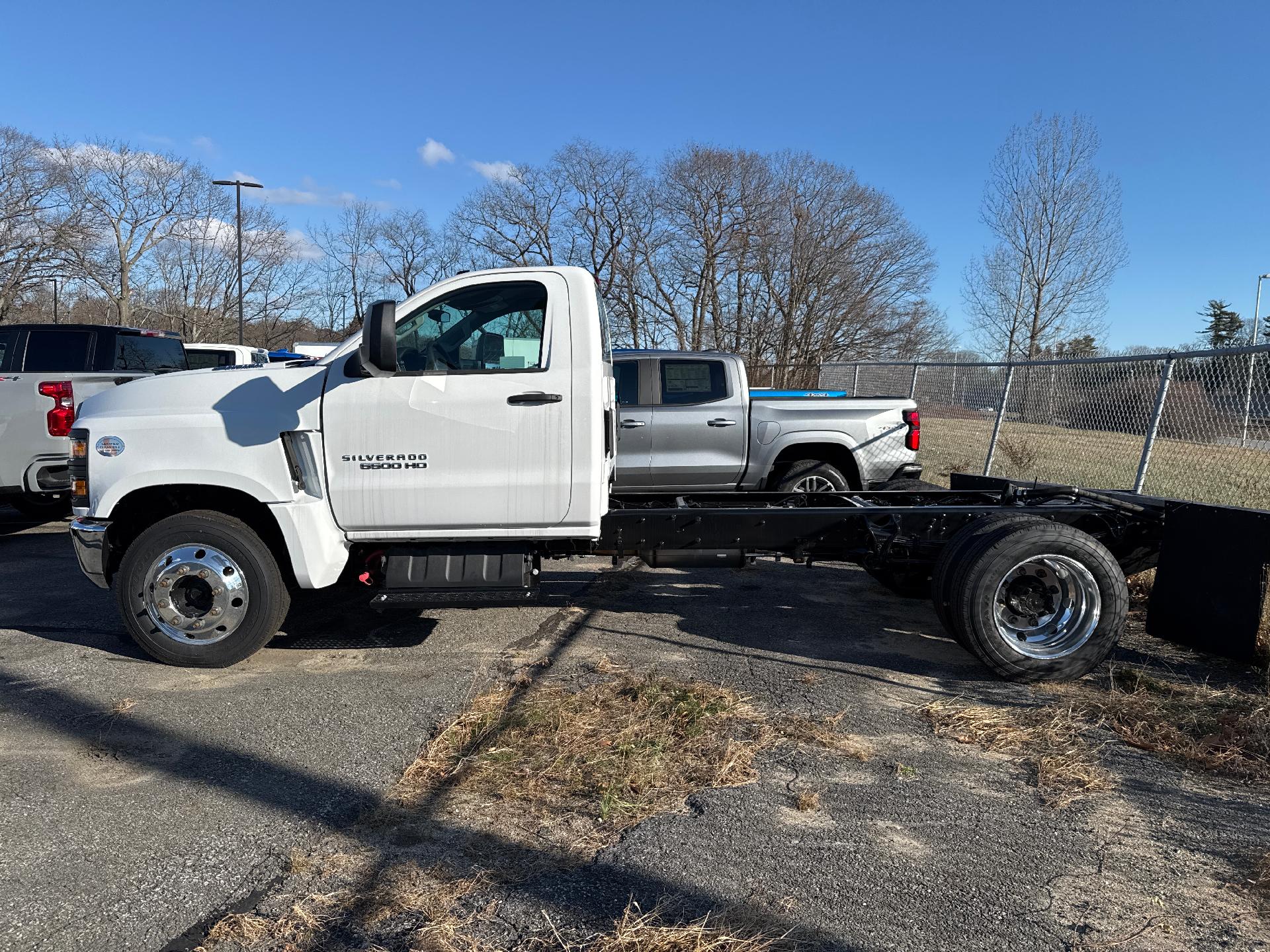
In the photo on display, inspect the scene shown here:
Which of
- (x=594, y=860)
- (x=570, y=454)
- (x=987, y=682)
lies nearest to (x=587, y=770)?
(x=594, y=860)

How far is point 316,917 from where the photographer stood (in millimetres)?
2732

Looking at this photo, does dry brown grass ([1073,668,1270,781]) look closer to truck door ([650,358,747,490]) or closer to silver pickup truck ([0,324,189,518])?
truck door ([650,358,747,490])

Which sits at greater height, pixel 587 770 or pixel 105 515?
pixel 105 515

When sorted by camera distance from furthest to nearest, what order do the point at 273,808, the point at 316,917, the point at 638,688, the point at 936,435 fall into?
the point at 936,435
the point at 638,688
the point at 273,808
the point at 316,917

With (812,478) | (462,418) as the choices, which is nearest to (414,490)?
(462,418)

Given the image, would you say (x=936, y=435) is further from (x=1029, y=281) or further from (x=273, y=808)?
(x=1029, y=281)

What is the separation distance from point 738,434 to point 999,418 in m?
4.35

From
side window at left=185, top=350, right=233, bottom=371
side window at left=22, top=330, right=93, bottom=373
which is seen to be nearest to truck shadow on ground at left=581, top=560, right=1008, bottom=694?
side window at left=22, top=330, right=93, bottom=373

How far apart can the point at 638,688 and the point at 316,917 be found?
7.32 feet

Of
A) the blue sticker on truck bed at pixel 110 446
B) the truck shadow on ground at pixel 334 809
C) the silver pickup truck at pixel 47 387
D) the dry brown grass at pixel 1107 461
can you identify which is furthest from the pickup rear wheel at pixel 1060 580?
the silver pickup truck at pixel 47 387

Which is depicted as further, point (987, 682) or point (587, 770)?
point (987, 682)

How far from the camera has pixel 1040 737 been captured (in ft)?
13.8

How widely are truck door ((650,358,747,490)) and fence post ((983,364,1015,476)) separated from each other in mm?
3977

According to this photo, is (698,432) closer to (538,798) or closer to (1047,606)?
(1047,606)
